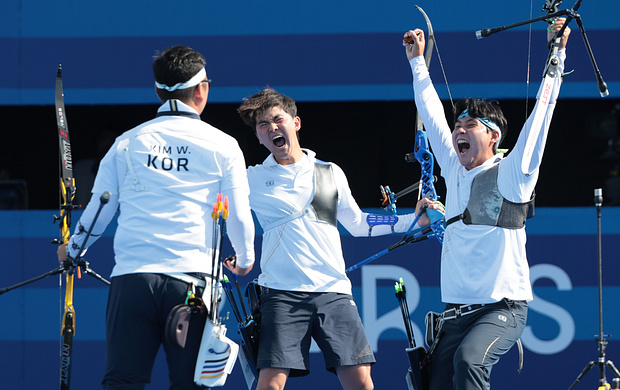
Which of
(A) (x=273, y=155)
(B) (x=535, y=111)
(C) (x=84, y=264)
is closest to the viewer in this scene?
(B) (x=535, y=111)

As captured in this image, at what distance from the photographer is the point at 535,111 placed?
3262mm

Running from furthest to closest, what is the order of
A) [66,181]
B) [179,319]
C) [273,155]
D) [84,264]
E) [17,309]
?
[17,309] → [66,181] → [273,155] → [84,264] → [179,319]

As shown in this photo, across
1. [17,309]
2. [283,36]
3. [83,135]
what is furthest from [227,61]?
[17,309]

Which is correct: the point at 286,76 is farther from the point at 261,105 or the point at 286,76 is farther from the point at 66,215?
the point at 66,215

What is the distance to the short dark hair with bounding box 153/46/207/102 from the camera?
2.97 metres

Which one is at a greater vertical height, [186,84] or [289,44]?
[289,44]

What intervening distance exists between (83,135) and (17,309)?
1.22 metres

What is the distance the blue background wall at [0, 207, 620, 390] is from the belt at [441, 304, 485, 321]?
1.61 metres

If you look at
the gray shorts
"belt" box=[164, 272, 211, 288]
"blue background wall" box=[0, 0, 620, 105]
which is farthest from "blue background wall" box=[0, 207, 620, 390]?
"belt" box=[164, 272, 211, 288]

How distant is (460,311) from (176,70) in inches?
61.5

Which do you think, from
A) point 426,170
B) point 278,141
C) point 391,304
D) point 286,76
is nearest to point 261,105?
point 278,141

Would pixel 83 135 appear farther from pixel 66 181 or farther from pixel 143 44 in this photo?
pixel 66 181

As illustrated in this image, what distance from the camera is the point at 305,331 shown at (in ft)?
11.9

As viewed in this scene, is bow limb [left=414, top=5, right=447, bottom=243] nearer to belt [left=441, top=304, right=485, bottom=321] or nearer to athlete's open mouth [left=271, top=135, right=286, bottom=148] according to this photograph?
belt [left=441, top=304, right=485, bottom=321]
